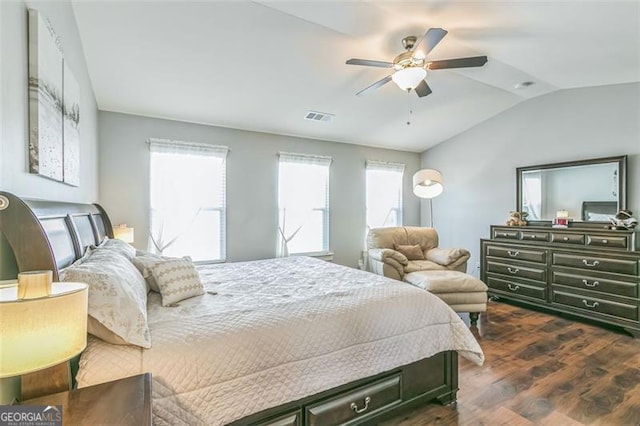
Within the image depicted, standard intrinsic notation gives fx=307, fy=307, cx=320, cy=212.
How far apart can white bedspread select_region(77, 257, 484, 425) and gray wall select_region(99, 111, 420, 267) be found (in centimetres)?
205

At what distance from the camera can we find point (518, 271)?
420cm

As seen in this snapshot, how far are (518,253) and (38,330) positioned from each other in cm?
485

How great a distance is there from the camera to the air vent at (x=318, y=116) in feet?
13.8

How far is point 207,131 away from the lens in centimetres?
416

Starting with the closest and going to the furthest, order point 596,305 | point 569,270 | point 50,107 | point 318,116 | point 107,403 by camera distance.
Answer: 1. point 107,403
2. point 50,107
3. point 596,305
4. point 569,270
5. point 318,116

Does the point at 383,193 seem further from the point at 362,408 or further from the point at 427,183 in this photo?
the point at 362,408

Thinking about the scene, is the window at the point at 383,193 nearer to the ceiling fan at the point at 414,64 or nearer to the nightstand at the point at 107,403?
the ceiling fan at the point at 414,64

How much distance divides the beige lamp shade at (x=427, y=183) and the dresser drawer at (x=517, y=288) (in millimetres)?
1531

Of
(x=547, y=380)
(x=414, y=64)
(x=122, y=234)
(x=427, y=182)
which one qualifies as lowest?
(x=547, y=380)

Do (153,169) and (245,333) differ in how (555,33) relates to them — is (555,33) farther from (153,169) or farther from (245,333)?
(153,169)

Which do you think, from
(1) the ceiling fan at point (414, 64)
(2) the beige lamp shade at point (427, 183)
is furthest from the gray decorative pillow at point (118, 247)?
(2) the beige lamp shade at point (427, 183)

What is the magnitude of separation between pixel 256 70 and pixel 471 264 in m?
4.54

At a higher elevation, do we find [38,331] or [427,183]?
[427,183]

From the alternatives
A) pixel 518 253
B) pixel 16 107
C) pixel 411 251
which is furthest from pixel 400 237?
pixel 16 107
